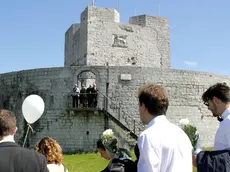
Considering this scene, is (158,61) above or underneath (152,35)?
underneath

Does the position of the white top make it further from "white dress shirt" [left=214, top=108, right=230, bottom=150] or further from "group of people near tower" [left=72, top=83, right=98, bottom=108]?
"group of people near tower" [left=72, top=83, right=98, bottom=108]

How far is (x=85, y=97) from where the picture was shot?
16781 millimetres

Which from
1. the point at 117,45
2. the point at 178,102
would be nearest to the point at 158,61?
the point at 117,45

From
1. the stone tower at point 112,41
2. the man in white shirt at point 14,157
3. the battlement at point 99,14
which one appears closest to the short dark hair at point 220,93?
the man in white shirt at point 14,157

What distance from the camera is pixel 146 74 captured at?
690 inches

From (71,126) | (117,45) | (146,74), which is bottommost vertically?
(71,126)

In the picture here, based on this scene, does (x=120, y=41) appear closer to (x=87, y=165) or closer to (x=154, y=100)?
(x=87, y=165)

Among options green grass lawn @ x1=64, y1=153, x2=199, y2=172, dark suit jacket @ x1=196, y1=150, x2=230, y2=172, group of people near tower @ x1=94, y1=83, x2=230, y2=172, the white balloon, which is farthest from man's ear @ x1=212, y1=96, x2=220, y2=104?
green grass lawn @ x1=64, y1=153, x2=199, y2=172

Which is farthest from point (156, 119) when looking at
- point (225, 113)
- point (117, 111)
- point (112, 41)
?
point (112, 41)

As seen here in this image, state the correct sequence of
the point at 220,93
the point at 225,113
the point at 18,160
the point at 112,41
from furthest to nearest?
the point at 112,41
the point at 220,93
the point at 225,113
the point at 18,160

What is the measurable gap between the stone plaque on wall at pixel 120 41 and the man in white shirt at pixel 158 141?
22026 millimetres

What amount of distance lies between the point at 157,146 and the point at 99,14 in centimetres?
2284

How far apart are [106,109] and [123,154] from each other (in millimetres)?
13352

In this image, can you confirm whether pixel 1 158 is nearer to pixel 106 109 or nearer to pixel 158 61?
pixel 106 109
